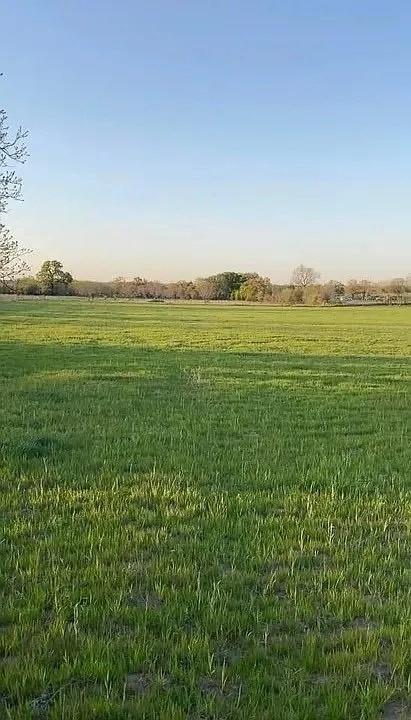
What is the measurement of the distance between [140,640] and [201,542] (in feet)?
6.91

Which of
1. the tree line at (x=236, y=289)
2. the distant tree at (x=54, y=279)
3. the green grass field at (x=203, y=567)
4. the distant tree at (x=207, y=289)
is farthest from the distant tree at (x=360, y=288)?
the green grass field at (x=203, y=567)

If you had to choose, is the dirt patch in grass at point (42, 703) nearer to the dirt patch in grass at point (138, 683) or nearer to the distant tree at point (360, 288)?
the dirt patch in grass at point (138, 683)

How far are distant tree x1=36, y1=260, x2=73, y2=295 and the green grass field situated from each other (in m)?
127

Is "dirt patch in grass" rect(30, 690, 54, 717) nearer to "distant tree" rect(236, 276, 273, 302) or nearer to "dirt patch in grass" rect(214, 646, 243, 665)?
"dirt patch in grass" rect(214, 646, 243, 665)

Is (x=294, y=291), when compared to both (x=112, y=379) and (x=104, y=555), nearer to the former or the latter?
(x=112, y=379)

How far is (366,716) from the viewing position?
12.1 ft

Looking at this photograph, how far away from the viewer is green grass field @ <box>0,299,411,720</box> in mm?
3902

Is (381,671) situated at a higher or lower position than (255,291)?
lower

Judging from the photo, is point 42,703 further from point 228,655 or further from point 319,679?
point 319,679

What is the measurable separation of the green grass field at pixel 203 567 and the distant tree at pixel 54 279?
417ft

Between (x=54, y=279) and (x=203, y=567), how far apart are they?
485 ft

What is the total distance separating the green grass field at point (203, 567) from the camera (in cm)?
390

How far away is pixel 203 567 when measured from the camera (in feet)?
19.1

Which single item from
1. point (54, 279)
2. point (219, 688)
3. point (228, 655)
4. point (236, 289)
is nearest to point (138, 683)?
point (219, 688)
